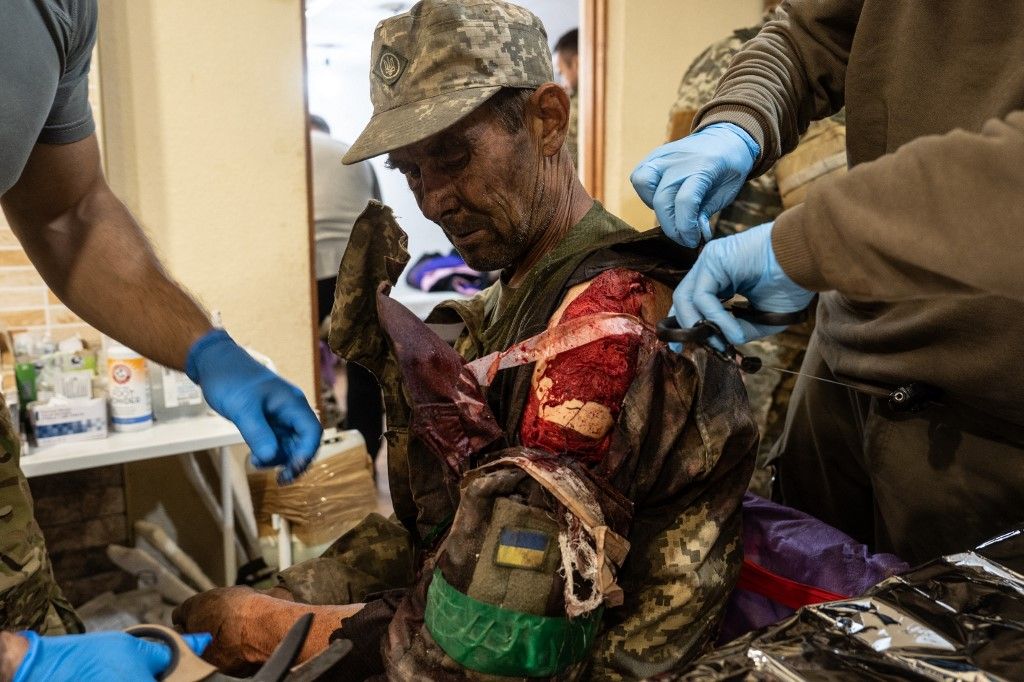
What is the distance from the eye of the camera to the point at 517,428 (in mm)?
1062

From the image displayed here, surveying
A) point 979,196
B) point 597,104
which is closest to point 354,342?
point 979,196

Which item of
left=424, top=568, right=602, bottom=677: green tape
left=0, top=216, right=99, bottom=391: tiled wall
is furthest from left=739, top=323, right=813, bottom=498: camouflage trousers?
left=0, top=216, right=99, bottom=391: tiled wall

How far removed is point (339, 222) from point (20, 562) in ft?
7.68

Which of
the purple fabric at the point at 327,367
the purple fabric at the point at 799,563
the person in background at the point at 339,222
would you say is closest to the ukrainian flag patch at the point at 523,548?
the purple fabric at the point at 799,563

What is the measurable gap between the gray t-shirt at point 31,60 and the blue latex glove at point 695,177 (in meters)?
0.84

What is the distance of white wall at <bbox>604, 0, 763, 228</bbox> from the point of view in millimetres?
3400

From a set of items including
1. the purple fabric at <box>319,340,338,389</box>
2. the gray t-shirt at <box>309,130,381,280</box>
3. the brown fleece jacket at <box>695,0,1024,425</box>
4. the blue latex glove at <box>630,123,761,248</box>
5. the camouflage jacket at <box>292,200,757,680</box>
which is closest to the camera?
the brown fleece jacket at <box>695,0,1024,425</box>

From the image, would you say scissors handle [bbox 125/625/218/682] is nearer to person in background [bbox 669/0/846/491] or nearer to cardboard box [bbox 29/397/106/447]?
cardboard box [bbox 29/397/106/447]

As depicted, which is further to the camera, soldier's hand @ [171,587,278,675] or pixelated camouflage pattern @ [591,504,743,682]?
soldier's hand @ [171,587,278,675]

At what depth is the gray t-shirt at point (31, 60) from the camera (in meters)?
0.97

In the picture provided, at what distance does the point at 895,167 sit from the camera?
0.74 meters

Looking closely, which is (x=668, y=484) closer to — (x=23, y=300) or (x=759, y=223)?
(x=759, y=223)

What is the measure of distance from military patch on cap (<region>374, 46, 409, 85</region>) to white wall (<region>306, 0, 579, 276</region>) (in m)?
3.15

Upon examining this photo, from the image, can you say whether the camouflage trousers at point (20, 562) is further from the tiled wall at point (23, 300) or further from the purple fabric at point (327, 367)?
the purple fabric at point (327, 367)
